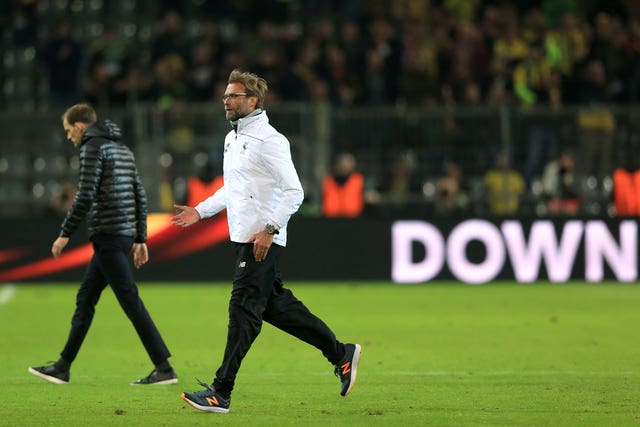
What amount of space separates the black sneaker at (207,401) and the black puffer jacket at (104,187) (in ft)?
6.06

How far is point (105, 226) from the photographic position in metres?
9.34

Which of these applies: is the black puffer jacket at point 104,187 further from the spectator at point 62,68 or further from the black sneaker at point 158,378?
the spectator at point 62,68

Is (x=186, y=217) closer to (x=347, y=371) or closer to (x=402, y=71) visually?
(x=347, y=371)

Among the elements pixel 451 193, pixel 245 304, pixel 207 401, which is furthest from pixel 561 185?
pixel 207 401

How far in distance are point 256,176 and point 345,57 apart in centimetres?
1408

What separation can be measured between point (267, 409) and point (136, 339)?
4.23m

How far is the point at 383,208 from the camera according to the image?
19266mm

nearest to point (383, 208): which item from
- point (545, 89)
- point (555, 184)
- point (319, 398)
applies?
point (555, 184)

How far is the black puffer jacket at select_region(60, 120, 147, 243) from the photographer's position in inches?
364

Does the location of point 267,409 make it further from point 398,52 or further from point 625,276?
point 398,52

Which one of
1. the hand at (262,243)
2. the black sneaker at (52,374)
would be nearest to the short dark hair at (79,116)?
the black sneaker at (52,374)

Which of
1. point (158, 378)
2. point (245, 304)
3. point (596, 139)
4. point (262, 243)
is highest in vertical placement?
point (262, 243)

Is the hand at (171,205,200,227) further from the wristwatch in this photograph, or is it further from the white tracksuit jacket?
the wristwatch

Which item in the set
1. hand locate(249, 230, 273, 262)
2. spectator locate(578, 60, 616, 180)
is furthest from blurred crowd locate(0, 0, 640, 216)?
hand locate(249, 230, 273, 262)
